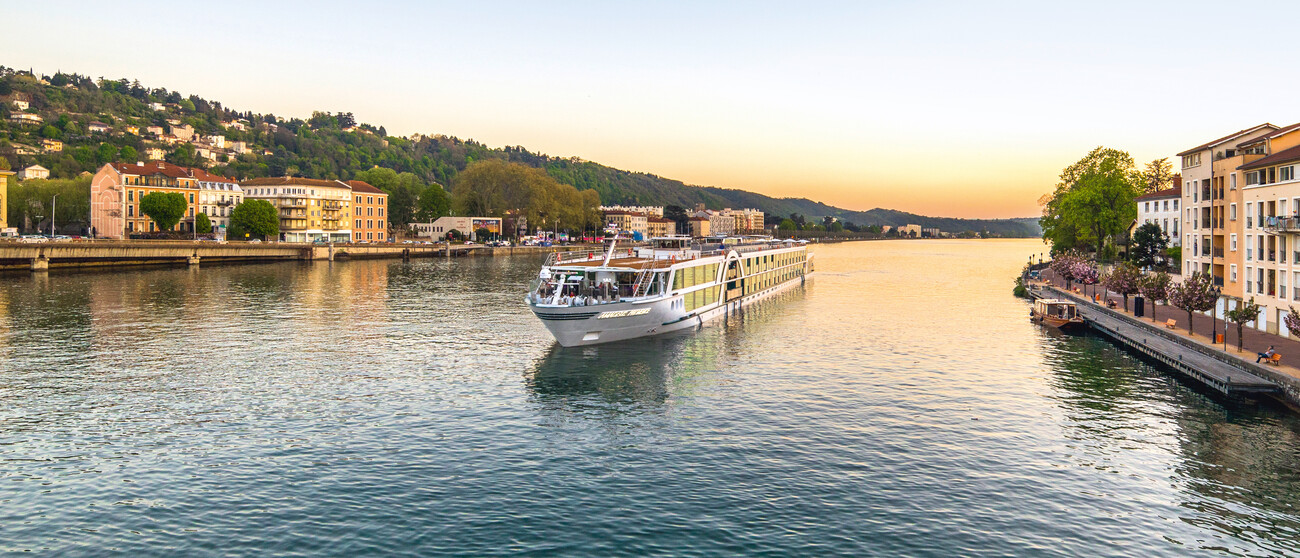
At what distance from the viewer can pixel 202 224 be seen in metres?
155

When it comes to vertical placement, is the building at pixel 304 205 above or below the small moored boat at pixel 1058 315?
above

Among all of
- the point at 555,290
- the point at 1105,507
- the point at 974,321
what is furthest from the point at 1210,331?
the point at 555,290

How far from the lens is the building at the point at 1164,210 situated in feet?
322

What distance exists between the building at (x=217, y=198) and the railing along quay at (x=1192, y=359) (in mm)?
155175

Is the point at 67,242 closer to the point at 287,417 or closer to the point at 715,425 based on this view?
the point at 287,417

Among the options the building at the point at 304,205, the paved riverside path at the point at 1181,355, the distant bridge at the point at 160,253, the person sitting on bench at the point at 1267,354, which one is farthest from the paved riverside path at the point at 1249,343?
the building at the point at 304,205

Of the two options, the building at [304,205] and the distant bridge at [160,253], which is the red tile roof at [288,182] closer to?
the building at [304,205]

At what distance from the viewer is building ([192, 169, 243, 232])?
164 metres

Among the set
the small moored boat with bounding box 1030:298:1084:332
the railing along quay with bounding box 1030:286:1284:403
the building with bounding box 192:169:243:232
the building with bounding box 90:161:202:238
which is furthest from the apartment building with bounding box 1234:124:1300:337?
the building with bounding box 90:161:202:238

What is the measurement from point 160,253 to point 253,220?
124ft

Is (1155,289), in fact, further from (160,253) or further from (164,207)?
(164,207)

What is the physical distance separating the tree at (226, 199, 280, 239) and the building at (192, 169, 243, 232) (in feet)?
9.97

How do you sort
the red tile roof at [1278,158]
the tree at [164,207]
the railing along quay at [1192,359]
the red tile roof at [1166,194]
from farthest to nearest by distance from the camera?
the tree at [164,207] < the red tile roof at [1166,194] < the red tile roof at [1278,158] < the railing along quay at [1192,359]

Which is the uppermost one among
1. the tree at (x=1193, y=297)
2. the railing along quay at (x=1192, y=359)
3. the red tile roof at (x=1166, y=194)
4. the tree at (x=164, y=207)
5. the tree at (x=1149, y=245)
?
the tree at (x=164, y=207)
